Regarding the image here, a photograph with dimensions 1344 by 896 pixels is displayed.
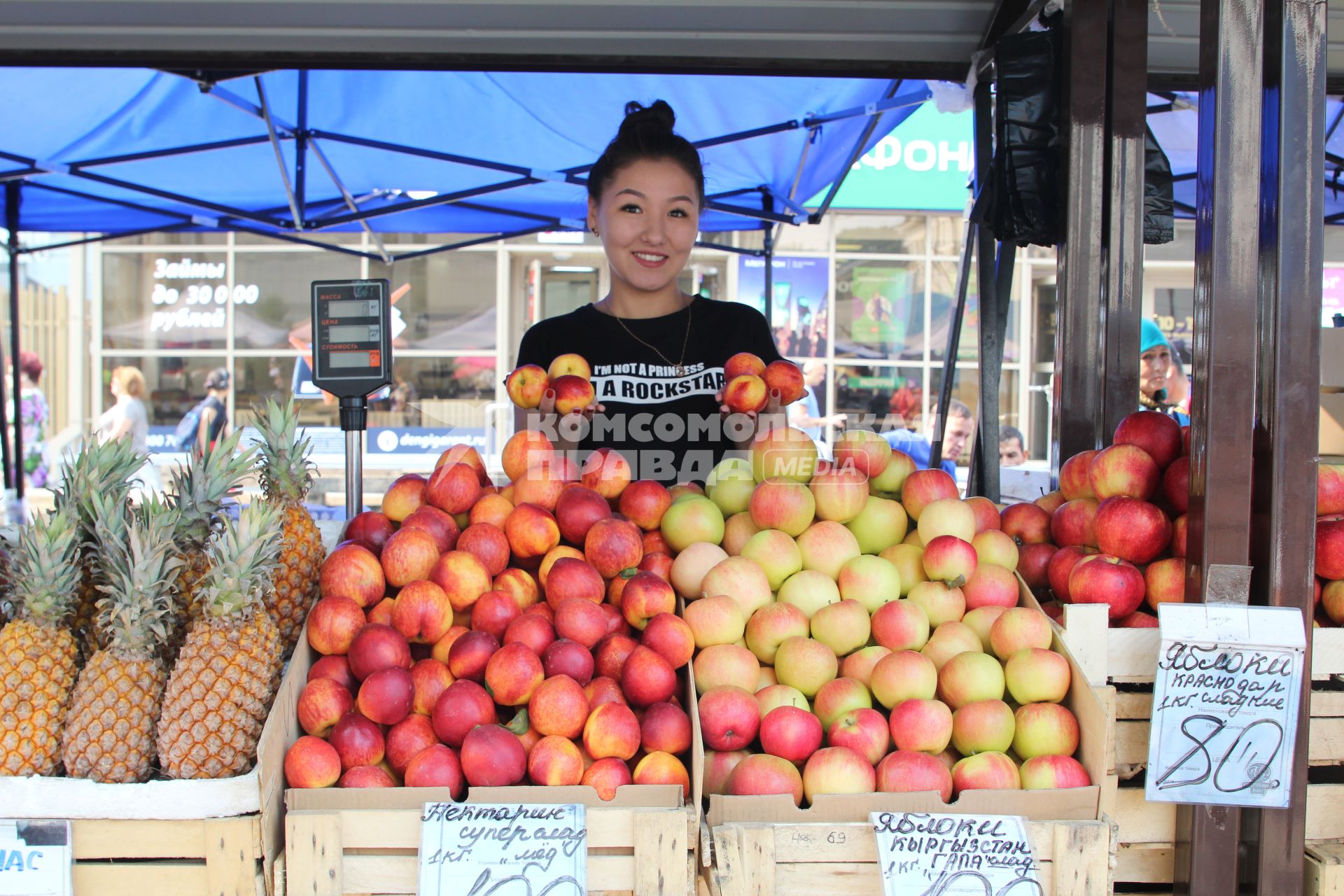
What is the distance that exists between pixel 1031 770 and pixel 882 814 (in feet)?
0.99

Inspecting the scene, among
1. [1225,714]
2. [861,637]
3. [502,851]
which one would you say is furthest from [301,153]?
[1225,714]

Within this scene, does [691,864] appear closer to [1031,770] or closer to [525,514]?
[1031,770]

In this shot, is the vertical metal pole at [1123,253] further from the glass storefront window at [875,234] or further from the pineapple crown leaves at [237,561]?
the glass storefront window at [875,234]

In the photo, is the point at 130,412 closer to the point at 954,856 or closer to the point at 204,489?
the point at 204,489

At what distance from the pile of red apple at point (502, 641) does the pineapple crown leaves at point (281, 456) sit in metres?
0.16

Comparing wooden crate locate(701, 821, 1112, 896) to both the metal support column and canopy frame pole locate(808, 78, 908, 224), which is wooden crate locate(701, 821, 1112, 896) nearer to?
the metal support column

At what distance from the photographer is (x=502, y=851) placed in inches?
54.0

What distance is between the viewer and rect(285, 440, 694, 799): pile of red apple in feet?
4.95

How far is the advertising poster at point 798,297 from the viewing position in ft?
32.6

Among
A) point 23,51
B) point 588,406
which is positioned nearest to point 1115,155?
point 588,406

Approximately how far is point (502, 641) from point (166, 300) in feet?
32.8

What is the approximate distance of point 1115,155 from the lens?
8.39 feet

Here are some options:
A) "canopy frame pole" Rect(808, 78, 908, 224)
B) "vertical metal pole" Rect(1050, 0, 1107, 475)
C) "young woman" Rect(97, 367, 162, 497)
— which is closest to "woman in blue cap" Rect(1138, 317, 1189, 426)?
"canopy frame pole" Rect(808, 78, 908, 224)

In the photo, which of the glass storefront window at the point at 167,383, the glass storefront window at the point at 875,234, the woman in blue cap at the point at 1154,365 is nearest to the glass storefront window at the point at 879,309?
the glass storefront window at the point at 875,234
